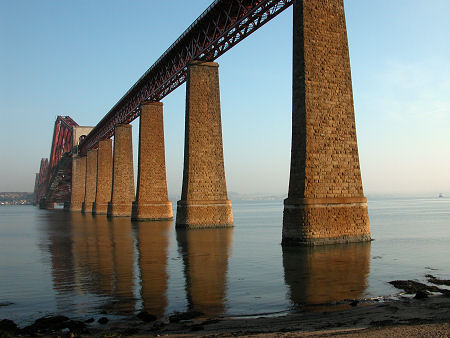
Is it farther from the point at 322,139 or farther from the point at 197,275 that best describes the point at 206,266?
the point at 322,139

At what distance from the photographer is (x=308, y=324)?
8.56 meters

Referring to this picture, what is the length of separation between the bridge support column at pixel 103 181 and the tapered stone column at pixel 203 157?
115 ft

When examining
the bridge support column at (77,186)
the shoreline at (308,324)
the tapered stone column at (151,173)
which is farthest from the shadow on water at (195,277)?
the bridge support column at (77,186)

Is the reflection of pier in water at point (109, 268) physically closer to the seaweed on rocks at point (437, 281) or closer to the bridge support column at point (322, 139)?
the bridge support column at point (322, 139)

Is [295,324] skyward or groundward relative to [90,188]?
groundward

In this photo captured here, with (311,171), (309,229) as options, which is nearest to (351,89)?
(311,171)

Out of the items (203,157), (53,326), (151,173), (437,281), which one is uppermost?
(203,157)

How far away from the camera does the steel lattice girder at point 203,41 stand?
2847cm

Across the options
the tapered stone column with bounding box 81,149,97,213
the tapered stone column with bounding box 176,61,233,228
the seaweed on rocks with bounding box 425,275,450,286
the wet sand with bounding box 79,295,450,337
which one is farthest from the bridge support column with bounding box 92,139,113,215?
the wet sand with bounding box 79,295,450,337

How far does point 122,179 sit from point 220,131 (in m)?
24.1

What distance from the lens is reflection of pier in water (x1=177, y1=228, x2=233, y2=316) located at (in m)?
11.6

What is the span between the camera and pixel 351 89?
22906mm

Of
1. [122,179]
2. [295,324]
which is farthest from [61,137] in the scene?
[295,324]

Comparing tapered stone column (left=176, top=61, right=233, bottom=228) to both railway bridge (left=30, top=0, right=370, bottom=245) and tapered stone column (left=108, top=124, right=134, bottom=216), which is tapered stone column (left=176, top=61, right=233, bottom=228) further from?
tapered stone column (left=108, top=124, right=134, bottom=216)
